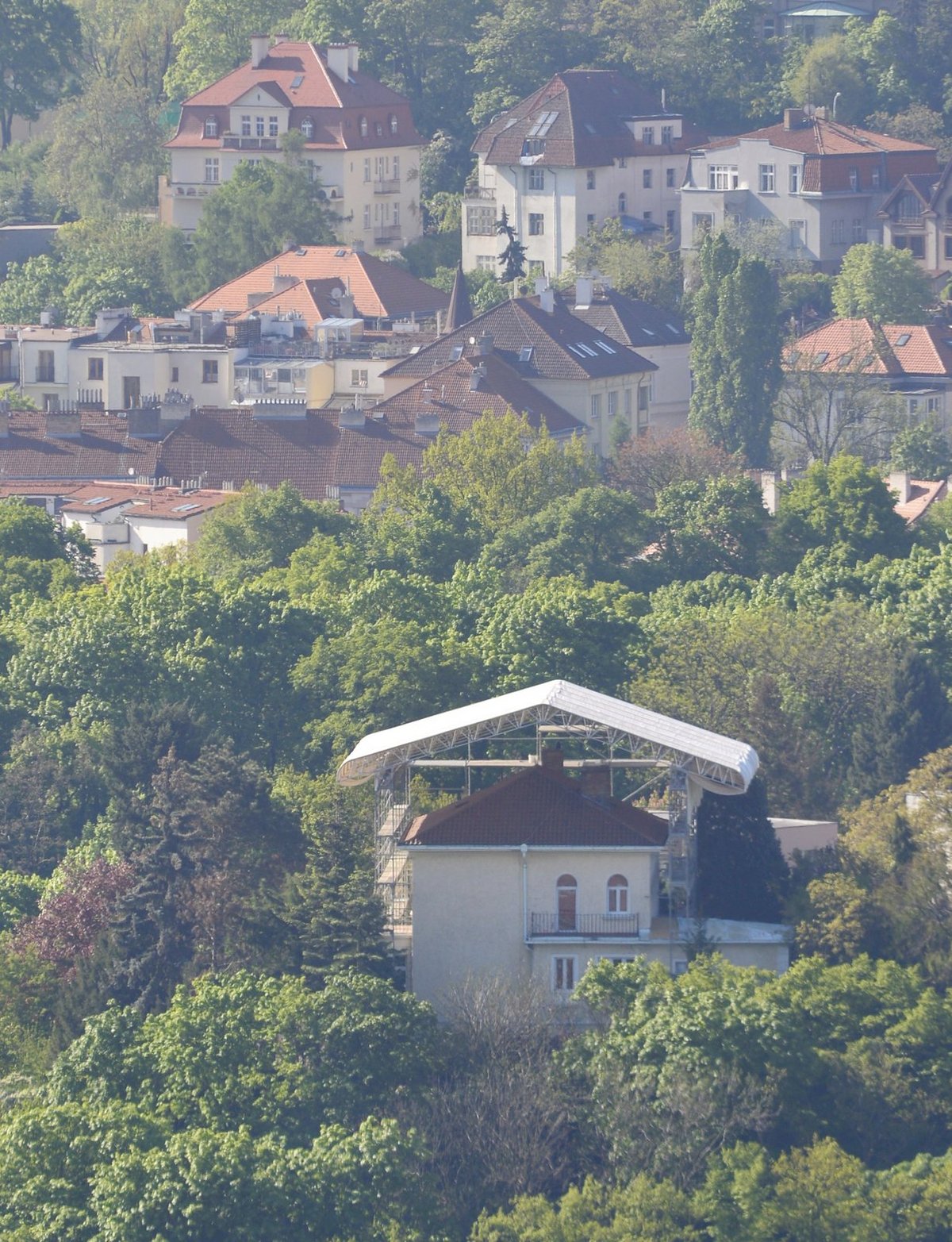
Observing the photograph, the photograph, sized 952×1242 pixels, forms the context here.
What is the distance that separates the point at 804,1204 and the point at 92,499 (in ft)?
155

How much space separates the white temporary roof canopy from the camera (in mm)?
53594

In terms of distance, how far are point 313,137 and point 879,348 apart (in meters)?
24.0

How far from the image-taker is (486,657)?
218 feet

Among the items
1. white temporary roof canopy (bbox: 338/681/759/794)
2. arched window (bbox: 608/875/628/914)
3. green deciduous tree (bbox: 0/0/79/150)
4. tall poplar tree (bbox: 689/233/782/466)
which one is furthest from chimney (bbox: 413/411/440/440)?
arched window (bbox: 608/875/628/914)

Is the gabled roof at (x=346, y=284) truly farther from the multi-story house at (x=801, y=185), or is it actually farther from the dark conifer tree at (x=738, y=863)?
the dark conifer tree at (x=738, y=863)

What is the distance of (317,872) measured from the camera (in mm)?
53469

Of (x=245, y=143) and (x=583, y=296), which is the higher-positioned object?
(x=245, y=143)

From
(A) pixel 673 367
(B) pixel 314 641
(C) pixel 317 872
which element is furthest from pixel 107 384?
(C) pixel 317 872

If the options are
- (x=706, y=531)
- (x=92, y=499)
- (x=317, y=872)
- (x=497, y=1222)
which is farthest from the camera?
(x=92, y=499)

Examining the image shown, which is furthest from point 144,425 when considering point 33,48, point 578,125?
point 33,48

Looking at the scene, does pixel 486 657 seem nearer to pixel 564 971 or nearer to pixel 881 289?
pixel 564 971

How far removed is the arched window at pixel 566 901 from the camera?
52.5 meters

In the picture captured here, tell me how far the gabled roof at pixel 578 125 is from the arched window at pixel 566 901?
71228 mm

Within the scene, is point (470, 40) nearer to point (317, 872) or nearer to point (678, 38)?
point (678, 38)
